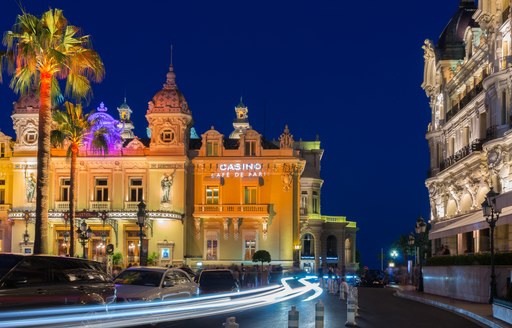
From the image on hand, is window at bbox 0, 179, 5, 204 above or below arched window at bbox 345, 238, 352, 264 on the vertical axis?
above

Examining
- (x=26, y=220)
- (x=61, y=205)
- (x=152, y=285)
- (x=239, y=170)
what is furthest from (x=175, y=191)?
(x=152, y=285)

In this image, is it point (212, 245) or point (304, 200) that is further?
point (304, 200)

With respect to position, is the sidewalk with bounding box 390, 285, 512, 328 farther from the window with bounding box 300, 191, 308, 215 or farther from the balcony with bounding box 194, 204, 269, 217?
the window with bounding box 300, 191, 308, 215

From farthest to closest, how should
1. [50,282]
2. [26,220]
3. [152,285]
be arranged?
[26,220], [152,285], [50,282]

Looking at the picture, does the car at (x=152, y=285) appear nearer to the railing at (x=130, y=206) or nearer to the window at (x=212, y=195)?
the railing at (x=130, y=206)

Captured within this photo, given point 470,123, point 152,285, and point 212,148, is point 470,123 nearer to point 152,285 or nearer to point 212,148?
point 212,148

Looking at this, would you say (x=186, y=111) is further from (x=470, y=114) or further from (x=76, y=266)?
(x=76, y=266)

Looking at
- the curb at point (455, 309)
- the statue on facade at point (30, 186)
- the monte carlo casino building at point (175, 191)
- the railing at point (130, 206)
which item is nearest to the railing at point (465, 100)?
the curb at point (455, 309)

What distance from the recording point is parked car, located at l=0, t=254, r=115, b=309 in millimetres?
14688

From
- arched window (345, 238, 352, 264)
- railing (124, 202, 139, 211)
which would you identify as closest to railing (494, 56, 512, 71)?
railing (124, 202, 139, 211)

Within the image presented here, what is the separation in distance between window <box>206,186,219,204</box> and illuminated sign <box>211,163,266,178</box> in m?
1.08

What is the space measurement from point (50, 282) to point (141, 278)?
7680 millimetres

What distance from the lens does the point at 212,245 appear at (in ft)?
222

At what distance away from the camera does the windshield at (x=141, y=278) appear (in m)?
23.0
